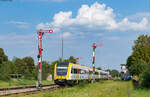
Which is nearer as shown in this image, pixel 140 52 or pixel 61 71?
pixel 61 71

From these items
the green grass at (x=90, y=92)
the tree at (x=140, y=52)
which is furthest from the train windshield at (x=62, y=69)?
the tree at (x=140, y=52)

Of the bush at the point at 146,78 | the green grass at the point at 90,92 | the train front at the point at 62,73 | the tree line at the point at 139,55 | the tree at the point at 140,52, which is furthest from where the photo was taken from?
the tree at the point at 140,52

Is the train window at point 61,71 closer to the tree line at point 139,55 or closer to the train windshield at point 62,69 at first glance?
the train windshield at point 62,69

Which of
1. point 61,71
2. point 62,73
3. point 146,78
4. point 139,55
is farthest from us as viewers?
point 139,55

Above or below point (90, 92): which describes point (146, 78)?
above

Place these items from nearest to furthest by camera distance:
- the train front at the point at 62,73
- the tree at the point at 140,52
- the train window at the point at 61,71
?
the train front at the point at 62,73
the train window at the point at 61,71
the tree at the point at 140,52

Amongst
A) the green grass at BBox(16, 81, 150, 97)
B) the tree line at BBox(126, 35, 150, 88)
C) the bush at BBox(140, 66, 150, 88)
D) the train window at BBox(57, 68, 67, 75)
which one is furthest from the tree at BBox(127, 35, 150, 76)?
the green grass at BBox(16, 81, 150, 97)

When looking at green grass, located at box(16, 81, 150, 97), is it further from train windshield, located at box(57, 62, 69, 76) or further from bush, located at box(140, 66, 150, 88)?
train windshield, located at box(57, 62, 69, 76)

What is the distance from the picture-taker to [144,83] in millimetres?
31422

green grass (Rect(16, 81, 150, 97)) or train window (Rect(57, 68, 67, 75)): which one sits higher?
train window (Rect(57, 68, 67, 75))

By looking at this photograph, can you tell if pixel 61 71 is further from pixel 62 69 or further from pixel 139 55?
pixel 139 55

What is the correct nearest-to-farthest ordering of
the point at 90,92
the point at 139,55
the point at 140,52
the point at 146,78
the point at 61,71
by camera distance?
the point at 90,92 → the point at 146,78 → the point at 61,71 → the point at 139,55 → the point at 140,52

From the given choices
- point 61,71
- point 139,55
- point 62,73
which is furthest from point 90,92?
point 139,55

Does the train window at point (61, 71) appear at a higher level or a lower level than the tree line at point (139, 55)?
lower
